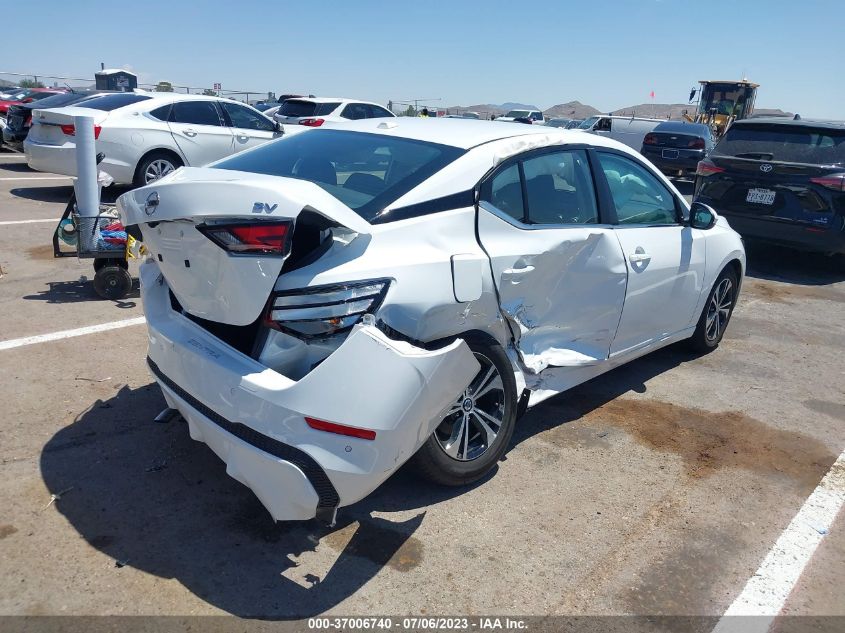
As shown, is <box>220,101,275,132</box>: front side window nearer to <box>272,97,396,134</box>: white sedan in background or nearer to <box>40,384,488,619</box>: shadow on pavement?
<box>272,97,396,134</box>: white sedan in background

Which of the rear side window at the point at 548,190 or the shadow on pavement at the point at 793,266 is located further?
the shadow on pavement at the point at 793,266

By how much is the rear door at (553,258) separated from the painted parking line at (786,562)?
1348 mm

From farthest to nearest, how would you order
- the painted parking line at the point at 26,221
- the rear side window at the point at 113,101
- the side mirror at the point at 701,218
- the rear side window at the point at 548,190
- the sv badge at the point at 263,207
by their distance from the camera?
the rear side window at the point at 113,101, the painted parking line at the point at 26,221, the side mirror at the point at 701,218, the rear side window at the point at 548,190, the sv badge at the point at 263,207

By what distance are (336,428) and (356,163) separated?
5.12 ft

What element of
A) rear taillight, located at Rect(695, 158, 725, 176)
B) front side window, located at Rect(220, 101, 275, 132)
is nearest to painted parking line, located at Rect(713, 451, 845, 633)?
rear taillight, located at Rect(695, 158, 725, 176)

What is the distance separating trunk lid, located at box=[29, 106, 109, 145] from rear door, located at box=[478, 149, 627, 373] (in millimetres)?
8126

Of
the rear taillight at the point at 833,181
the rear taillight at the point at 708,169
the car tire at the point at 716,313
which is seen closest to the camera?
the car tire at the point at 716,313

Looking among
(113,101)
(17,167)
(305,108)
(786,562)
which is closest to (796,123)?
(786,562)

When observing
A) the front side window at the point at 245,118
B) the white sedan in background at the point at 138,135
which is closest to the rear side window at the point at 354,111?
the front side window at the point at 245,118

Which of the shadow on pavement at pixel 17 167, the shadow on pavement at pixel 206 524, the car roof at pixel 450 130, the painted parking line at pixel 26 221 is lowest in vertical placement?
the shadow on pavement at pixel 17 167

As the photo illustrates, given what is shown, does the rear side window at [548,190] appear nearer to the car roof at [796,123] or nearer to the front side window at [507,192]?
the front side window at [507,192]

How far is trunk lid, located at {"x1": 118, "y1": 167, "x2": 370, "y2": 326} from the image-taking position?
2.65 m

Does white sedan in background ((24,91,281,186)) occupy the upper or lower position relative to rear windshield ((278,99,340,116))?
lower

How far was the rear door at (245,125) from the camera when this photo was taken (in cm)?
1139
